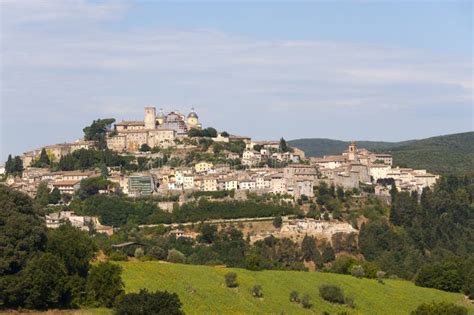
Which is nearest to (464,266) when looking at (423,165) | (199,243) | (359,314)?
(359,314)

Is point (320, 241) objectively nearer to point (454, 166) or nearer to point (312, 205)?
point (312, 205)

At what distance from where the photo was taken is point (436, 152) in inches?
5241

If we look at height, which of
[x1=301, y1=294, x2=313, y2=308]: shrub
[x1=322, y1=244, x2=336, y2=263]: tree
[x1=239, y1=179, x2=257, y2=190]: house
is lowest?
[x1=322, y1=244, x2=336, y2=263]: tree

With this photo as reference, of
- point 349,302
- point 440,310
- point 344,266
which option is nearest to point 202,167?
point 344,266

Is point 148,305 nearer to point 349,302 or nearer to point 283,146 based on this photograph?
point 349,302

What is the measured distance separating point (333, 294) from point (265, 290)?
3.01 metres

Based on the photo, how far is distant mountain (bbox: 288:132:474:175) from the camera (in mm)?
117444

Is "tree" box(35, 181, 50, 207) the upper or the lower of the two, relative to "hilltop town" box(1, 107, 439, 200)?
lower

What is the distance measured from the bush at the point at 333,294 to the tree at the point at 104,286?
1013cm

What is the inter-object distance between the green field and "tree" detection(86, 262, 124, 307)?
1389 mm

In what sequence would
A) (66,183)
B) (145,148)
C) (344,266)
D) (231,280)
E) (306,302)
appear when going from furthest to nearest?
1. (145,148)
2. (66,183)
3. (344,266)
4. (231,280)
5. (306,302)

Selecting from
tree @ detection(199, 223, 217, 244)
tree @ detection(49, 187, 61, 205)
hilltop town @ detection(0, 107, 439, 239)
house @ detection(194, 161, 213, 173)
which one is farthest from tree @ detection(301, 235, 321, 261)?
tree @ detection(49, 187, 61, 205)

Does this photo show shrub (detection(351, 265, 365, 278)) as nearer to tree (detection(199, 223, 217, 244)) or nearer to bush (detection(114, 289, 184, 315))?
tree (detection(199, 223, 217, 244))

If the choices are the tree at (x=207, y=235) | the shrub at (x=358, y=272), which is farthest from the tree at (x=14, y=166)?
the shrub at (x=358, y=272)
